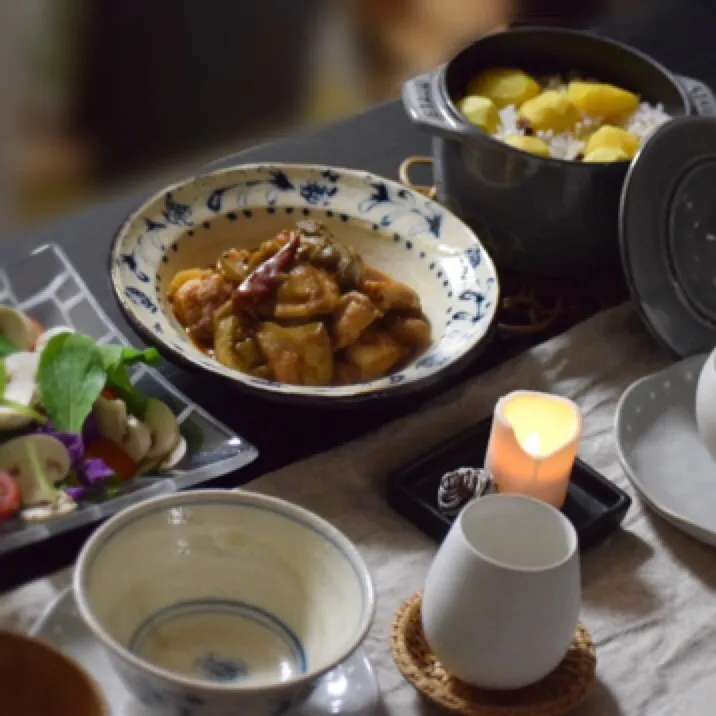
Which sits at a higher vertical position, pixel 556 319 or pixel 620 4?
pixel 620 4

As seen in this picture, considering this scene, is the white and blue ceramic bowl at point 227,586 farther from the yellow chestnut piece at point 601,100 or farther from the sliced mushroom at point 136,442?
the yellow chestnut piece at point 601,100

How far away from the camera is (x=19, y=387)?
0.66 m

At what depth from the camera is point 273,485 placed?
696 mm

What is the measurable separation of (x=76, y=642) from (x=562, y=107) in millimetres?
566

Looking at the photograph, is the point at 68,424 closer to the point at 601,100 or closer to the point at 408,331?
the point at 408,331

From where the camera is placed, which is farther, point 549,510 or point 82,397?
point 82,397

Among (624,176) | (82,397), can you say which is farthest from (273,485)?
(624,176)

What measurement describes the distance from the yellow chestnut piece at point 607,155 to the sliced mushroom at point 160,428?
37 centimetres

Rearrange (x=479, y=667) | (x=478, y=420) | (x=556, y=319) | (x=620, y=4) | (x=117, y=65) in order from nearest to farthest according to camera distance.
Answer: (x=117, y=65), (x=479, y=667), (x=478, y=420), (x=556, y=319), (x=620, y=4)

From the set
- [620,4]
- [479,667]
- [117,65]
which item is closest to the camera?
[117,65]

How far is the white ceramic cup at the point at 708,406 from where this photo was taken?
71 centimetres

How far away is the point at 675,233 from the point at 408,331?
0.24 meters

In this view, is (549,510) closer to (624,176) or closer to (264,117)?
(264,117)

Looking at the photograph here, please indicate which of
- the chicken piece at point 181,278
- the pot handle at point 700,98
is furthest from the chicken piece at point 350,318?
the pot handle at point 700,98
